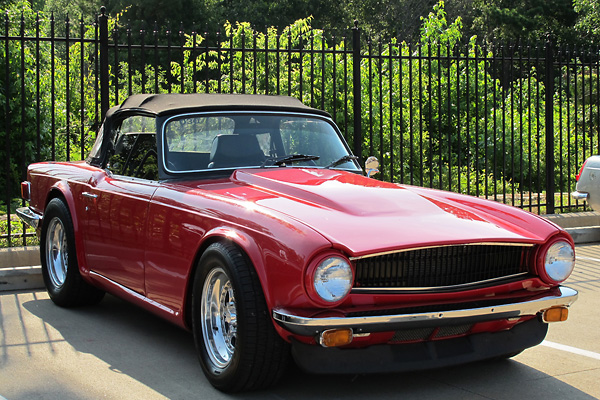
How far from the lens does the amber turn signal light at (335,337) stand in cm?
343

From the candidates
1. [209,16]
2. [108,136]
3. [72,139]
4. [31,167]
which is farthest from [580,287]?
[209,16]

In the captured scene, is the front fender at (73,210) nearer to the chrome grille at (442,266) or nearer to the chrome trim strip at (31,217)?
the chrome trim strip at (31,217)

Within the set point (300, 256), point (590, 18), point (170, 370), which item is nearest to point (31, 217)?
point (170, 370)

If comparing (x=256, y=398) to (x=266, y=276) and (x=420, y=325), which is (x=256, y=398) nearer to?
(x=266, y=276)

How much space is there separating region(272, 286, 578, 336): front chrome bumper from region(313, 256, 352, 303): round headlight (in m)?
0.11

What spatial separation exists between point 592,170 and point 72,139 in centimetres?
1034

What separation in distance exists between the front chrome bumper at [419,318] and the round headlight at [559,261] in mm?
110

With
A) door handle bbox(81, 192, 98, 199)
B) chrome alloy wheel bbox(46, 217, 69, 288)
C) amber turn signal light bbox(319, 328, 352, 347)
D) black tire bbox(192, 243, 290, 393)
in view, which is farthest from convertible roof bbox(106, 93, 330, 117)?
amber turn signal light bbox(319, 328, 352, 347)

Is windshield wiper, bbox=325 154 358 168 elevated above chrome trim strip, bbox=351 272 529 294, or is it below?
above

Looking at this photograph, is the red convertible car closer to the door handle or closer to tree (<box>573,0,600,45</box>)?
the door handle

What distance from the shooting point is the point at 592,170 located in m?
9.09

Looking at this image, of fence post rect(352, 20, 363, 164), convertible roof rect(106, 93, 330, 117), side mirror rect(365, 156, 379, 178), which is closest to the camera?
convertible roof rect(106, 93, 330, 117)

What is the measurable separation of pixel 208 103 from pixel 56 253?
1981 millimetres

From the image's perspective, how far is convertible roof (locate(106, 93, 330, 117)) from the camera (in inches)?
205
